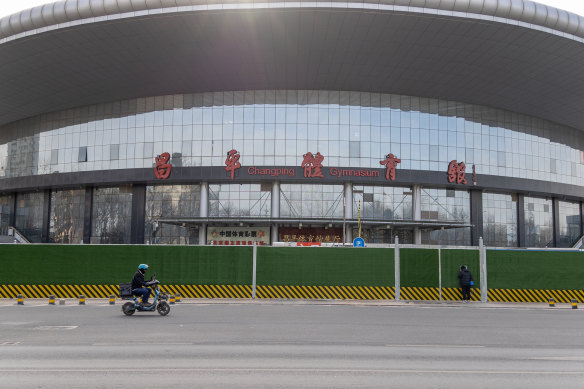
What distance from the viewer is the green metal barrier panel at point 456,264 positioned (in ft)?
79.5

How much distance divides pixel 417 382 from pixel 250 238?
40.8 meters

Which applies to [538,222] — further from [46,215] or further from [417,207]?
[46,215]

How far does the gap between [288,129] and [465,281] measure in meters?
26.5

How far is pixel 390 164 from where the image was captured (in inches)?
1836

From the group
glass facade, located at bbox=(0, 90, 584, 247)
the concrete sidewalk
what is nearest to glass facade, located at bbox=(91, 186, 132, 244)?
glass facade, located at bbox=(0, 90, 584, 247)

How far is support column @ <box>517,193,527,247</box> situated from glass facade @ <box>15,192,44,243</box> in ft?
161

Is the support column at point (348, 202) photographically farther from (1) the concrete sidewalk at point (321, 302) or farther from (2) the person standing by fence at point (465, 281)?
(1) the concrete sidewalk at point (321, 302)

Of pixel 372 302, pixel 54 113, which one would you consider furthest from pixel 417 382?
pixel 54 113

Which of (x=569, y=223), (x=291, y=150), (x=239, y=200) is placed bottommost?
(x=569, y=223)

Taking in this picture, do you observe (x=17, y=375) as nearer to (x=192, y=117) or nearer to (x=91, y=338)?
(x=91, y=338)

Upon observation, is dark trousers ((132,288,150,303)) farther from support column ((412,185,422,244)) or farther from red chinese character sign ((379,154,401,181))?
support column ((412,185,422,244))

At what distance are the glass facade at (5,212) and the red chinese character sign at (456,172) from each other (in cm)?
4645

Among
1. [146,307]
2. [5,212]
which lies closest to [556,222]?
[146,307]

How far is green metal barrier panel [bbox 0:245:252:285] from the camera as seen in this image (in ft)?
78.1
